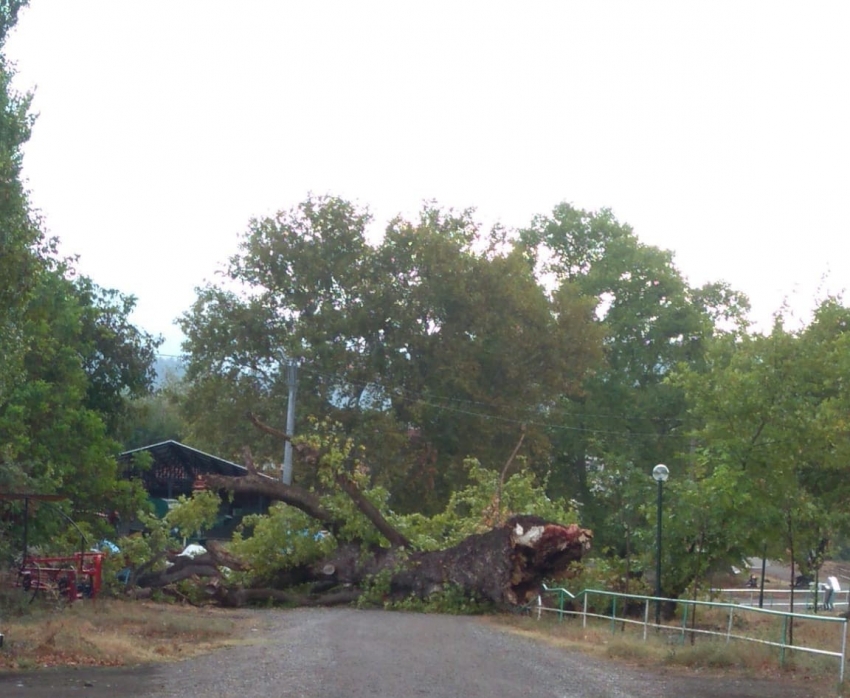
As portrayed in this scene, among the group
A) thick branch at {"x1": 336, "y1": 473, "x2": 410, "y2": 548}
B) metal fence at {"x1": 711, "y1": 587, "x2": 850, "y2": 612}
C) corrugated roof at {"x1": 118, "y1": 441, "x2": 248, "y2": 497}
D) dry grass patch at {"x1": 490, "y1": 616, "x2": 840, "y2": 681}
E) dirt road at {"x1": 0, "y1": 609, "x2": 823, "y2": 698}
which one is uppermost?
corrugated roof at {"x1": 118, "y1": 441, "x2": 248, "y2": 497}

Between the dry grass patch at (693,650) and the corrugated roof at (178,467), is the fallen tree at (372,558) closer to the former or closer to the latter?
the dry grass patch at (693,650)

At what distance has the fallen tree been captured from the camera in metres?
26.0

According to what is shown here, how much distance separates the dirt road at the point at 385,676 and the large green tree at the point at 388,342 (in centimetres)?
2420

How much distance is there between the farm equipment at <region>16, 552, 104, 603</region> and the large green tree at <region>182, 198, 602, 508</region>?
17.4m

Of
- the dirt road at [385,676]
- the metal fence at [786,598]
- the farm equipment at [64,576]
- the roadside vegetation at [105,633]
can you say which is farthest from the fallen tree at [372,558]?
the metal fence at [786,598]

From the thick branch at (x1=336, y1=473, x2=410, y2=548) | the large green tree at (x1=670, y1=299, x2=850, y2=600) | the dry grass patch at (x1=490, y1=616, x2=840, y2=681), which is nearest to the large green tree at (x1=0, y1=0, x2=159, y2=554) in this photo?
the thick branch at (x1=336, y1=473, x2=410, y2=548)

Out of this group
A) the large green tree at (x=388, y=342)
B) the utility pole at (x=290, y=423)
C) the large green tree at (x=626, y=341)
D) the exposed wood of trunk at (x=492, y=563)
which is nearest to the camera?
the exposed wood of trunk at (x=492, y=563)

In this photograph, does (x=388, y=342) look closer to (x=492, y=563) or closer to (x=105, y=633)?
(x=492, y=563)

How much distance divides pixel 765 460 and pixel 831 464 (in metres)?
2.53

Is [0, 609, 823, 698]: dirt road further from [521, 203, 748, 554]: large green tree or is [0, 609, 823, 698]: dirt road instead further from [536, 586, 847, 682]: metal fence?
[521, 203, 748, 554]: large green tree

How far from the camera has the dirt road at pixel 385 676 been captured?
39.6 ft

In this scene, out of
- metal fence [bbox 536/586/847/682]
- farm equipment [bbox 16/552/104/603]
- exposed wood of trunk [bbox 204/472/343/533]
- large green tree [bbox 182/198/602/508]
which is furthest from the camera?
large green tree [bbox 182/198/602/508]

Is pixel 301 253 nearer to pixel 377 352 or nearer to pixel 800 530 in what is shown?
pixel 377 352

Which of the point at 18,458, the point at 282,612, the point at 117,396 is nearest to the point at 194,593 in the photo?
the point at 282,612
